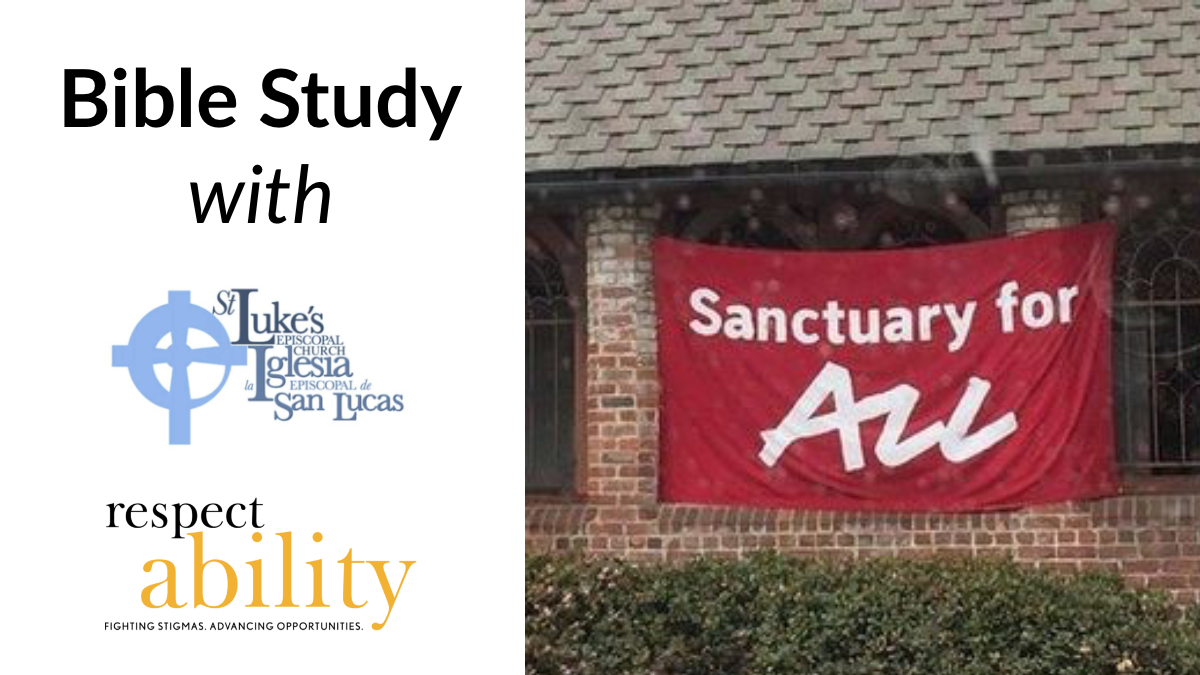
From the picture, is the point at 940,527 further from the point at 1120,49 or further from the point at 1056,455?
the point at 1120,49

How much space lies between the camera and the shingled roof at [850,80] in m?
15.6

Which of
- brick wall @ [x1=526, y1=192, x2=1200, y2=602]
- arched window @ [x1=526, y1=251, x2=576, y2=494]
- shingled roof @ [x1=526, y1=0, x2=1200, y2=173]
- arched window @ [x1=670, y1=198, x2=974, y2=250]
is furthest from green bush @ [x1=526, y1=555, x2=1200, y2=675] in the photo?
shingled roof @ [x1=526, y1=0, x2=1200, y2=173]

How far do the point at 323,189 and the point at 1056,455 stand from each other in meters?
5.31

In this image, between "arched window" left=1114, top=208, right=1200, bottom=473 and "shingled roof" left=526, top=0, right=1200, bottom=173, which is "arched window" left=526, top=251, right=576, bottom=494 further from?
"arched window" left=1114, top=208, right=1200, bottom=473

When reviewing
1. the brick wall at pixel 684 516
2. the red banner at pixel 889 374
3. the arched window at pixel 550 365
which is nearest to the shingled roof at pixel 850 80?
the brick wall at pixel 684 516

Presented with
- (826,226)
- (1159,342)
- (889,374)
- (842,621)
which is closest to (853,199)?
(826,226)

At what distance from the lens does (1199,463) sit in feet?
51.5

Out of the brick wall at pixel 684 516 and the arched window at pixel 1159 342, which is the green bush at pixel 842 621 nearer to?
the brick wall at pixel 684 516

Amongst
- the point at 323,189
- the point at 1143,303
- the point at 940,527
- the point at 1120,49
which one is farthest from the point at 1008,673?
the point at 323,189

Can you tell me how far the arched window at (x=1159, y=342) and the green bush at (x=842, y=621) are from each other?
1.18 m

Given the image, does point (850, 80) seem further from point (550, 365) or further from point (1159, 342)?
point (550, 365)

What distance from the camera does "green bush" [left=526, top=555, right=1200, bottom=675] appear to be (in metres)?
14.5

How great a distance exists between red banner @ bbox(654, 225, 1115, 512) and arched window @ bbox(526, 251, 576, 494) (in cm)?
80

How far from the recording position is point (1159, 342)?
15727 mm
